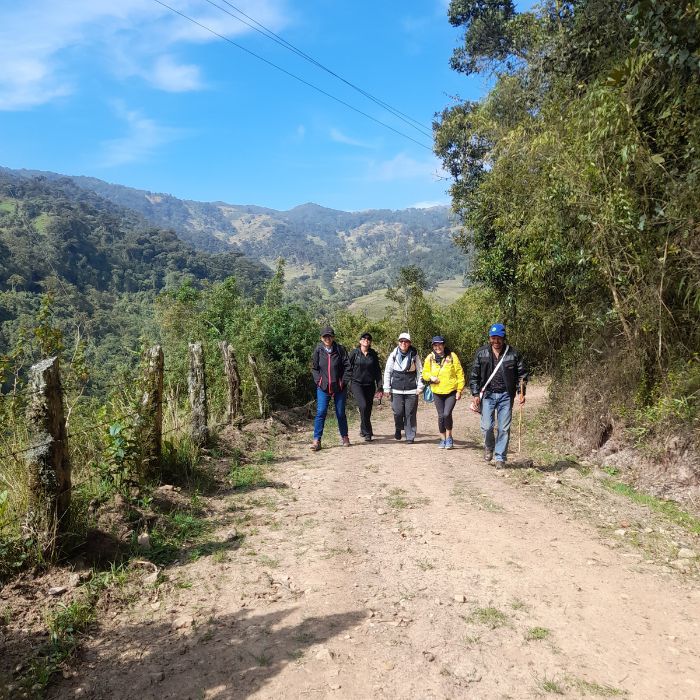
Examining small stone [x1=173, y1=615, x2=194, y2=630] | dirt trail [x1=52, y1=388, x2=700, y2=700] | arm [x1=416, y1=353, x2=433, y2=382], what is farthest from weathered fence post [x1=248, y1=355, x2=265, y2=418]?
small stone [x1=173, y1=615, x2=194, y2=630]

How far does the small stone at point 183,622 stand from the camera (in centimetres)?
334

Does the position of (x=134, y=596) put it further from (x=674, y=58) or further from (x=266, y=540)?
(x=674, y=58)


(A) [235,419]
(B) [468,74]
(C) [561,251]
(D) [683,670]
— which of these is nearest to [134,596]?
(D) [683,670]

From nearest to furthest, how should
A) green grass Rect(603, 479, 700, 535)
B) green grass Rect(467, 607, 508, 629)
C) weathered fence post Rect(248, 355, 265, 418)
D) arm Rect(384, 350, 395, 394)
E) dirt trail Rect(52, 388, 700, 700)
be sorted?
dirt trail Rect(52, 388, 700, 700) → green grass Rect(467, 607, 508, 629) → green grass Rect(603, 479, 700, 535) → arm Rect(384, 350, 395, 394) → weathered fence post Rect(248, 355, 265, 418)

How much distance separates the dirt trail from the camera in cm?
277

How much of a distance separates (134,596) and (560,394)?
26.5ft

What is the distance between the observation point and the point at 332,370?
823 centimetres

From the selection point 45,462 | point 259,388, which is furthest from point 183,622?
point 259,388

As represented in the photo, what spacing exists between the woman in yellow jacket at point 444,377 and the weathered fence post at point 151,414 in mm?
4005

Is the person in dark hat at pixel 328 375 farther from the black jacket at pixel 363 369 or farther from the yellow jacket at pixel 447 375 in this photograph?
the yellow jacket at pixel 447 375

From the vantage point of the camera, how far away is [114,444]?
5.02m

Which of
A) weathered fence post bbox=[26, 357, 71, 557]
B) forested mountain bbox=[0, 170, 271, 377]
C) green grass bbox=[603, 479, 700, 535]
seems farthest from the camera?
forested mountain bbox=[0, 170, 271, 377]

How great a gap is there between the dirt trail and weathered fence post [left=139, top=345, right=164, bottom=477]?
89cm

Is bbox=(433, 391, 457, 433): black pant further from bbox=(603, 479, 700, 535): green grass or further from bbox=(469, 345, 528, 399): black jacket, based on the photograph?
bbox=(603, 479, 700, 535): green grass
